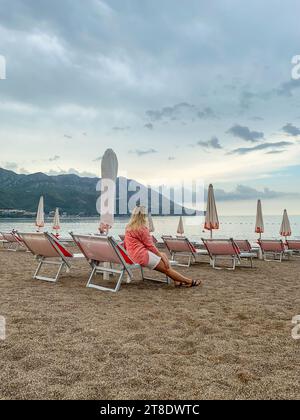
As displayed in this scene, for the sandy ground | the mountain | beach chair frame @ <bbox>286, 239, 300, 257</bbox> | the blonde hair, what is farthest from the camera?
the mountain

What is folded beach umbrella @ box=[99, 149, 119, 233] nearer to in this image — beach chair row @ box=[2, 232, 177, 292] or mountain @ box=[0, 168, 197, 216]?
beach chair row @ box=[2, 232, 177, 292]

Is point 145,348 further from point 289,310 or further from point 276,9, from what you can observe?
Answer: point 276,9

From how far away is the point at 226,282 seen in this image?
22.1 feet

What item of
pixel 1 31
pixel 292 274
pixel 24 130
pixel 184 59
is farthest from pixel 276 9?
pixel 24 130

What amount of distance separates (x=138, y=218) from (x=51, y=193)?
144m

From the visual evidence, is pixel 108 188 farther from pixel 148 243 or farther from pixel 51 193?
pixel 51 193

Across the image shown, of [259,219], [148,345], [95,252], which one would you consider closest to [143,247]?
[95,252]

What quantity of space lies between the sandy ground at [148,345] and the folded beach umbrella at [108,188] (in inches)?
68.5

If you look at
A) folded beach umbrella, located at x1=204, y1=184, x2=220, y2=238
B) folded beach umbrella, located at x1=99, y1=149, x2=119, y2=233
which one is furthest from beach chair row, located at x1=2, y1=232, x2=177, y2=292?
folded beach umbrella, located at x1=204, y1=184, x2=220, y2=238

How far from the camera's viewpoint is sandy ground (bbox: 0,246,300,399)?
2307 mm

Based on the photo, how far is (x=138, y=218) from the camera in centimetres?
605

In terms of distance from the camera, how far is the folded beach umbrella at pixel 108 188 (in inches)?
275

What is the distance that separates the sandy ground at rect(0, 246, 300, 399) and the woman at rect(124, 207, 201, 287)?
41 centimetres
